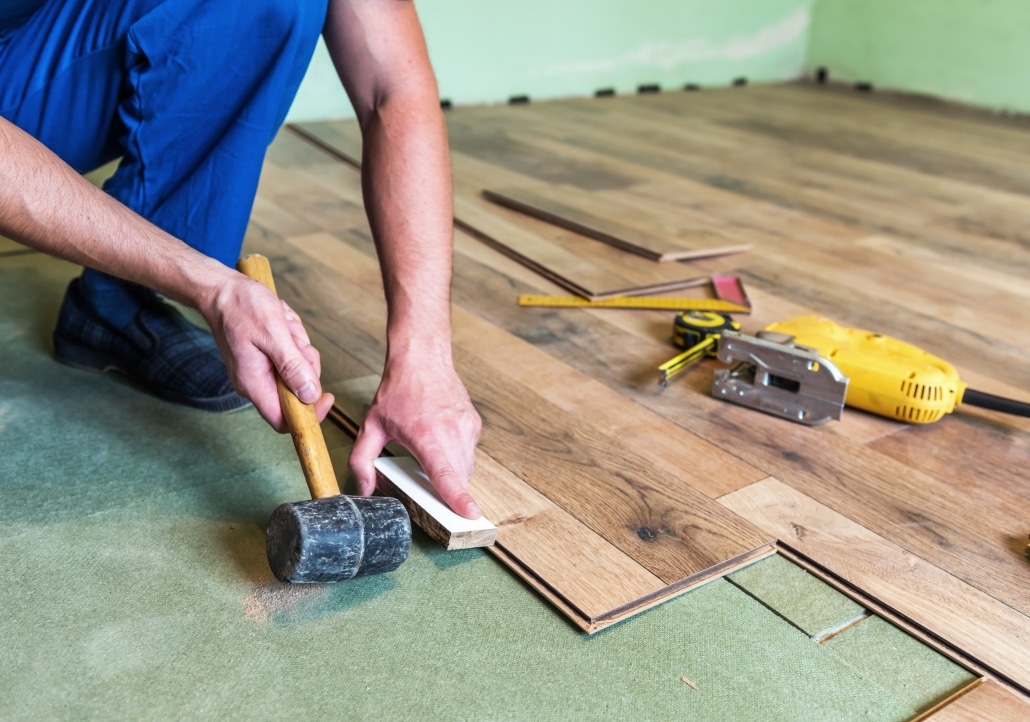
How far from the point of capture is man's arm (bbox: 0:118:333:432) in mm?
1202

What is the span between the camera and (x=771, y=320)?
2.17m

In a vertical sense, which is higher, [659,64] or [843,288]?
[659,64]

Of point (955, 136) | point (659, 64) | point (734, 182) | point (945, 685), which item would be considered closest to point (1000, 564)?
point (945, 685)

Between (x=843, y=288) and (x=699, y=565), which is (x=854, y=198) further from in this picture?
(x=699, y=565)

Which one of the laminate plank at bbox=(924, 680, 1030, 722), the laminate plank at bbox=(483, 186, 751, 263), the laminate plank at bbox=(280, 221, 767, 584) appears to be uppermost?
the laminate plank at bbox=(483, 186, 751, 263)

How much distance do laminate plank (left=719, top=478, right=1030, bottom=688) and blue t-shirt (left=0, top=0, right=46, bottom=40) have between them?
1355 millimetres

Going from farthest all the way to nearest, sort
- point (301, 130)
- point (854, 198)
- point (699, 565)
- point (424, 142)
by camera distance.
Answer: point (301, 130), point (854, 198), point (424, 142), point (699, 565)

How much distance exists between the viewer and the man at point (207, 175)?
1.27m

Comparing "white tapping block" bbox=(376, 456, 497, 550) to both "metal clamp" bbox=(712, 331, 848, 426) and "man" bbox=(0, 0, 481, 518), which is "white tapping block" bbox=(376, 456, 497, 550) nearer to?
"man" bbox=(0, 0, 481, 518)

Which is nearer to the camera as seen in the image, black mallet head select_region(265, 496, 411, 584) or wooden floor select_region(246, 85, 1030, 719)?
black mallet head select_region(265, 496, 411, 584)

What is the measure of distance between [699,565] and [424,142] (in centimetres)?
78

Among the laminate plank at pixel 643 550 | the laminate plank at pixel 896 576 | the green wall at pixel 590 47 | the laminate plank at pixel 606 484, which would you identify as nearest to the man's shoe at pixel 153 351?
the laminate plank at pixel 643 550

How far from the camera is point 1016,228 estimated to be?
298 cm

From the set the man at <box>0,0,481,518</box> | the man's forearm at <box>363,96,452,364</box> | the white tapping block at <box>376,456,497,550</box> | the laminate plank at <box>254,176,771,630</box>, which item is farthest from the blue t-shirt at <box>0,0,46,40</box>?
the white tapping block at <box>376,456,497,550</box>
